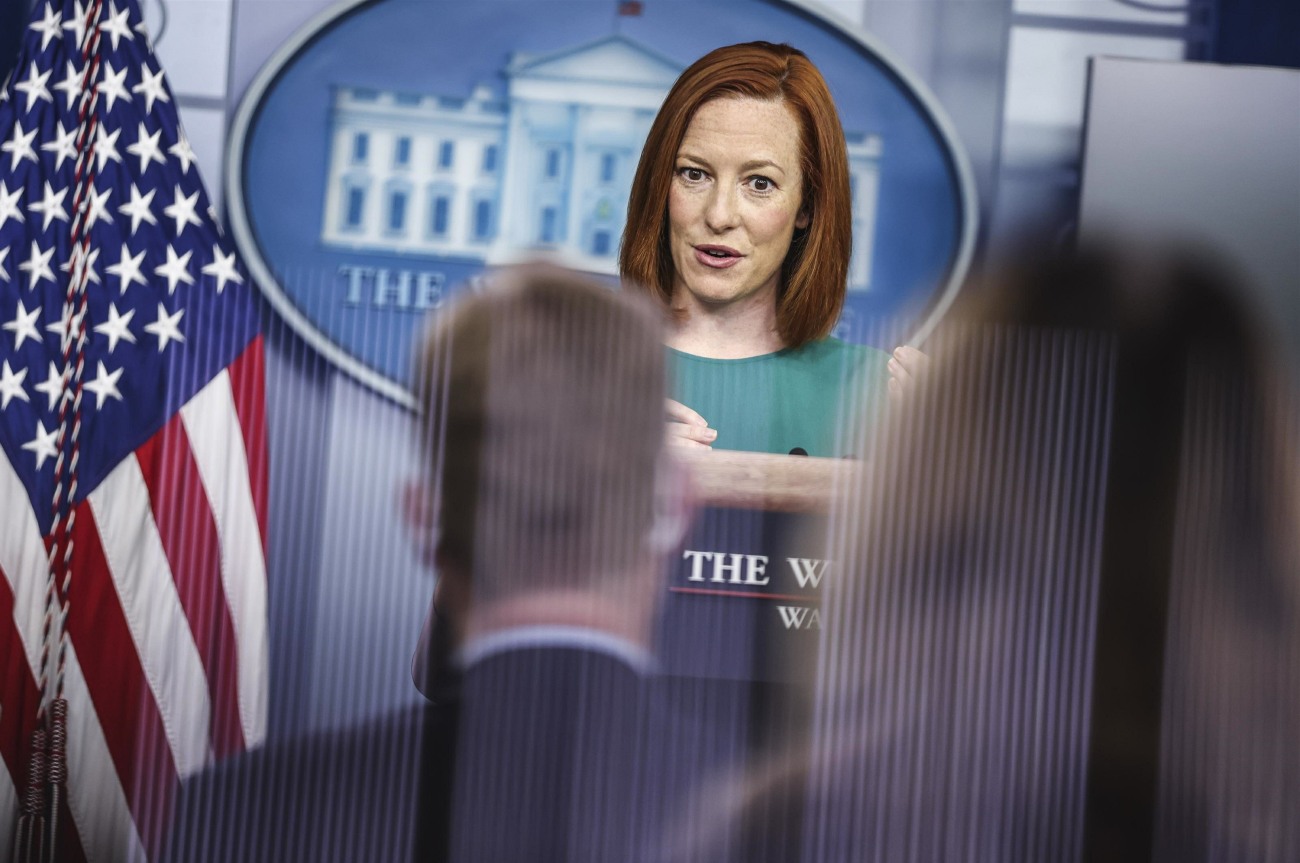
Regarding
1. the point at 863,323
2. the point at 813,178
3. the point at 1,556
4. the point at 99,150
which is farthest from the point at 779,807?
the point at 99,150

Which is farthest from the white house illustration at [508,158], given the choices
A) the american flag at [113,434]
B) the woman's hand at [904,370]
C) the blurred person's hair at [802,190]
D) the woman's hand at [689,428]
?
the woman's hand at [904,370]

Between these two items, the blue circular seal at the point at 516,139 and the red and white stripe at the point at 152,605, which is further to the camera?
the blue circular seal at the point at 516,139

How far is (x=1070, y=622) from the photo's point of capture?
956 millimetres

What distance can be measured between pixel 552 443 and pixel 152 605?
1121 millimetres

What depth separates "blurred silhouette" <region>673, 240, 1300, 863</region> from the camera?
3.08 ft

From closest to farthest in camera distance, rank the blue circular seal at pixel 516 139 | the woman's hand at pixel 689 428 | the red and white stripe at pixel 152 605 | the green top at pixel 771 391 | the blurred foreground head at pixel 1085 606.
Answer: the blurred foreground head at pixel 1085 606, the woman's hand at pixel 689 428, the green top at pixel 771 391, the red and white stripe at pixel 152 605, the blue circular seal at pixel 516 139

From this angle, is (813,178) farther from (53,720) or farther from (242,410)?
(53,720)

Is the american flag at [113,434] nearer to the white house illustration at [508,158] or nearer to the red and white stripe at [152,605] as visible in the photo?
the red and white stripe at [152,605]

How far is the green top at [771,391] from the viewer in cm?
135

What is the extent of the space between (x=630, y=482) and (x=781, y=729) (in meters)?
0.23

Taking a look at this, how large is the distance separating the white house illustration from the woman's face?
51 centimetres

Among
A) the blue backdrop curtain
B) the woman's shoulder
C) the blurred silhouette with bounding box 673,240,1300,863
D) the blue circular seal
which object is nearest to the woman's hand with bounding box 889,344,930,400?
the blurred silhouette with bounding box 673,240,1300,863

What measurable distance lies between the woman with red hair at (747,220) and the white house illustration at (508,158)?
507 mm

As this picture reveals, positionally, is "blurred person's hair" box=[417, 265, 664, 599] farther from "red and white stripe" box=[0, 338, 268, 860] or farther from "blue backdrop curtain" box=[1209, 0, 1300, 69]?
"blue backdrop curtain" box=[1209, 0, 1300, 69]
